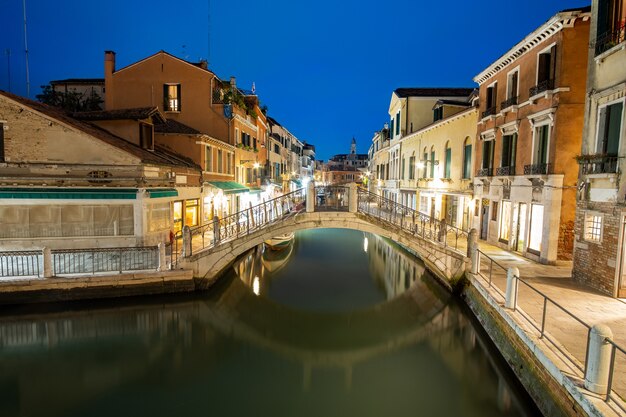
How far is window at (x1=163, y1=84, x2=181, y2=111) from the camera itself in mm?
22844

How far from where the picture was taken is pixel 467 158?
20.4 m

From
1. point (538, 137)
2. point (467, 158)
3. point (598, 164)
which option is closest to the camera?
point (598, 164)

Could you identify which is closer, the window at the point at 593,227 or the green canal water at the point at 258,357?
the green canal water at the point at 258,357

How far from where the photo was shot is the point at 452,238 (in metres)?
18.8

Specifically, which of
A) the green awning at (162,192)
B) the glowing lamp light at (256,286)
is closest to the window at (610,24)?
the glowing lamp light at (256,286)

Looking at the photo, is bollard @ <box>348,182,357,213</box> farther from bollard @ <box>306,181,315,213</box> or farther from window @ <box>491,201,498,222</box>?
window @ <box>491,201,498,222</box>

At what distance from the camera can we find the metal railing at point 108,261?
481 inches

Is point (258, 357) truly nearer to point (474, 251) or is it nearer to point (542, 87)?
point (474, 251)

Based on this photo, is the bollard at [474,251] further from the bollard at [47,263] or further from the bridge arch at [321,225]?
the bollard at [47,263]

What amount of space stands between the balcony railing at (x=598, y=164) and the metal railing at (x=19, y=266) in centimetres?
1703

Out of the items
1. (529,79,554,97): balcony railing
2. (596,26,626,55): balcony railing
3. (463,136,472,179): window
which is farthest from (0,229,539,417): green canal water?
(596,26,626,55): balcony railing

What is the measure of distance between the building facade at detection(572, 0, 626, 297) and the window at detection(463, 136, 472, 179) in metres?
9.23

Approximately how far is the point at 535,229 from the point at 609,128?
517 centimetres

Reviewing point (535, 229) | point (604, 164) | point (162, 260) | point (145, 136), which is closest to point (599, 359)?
point (604, 164)
